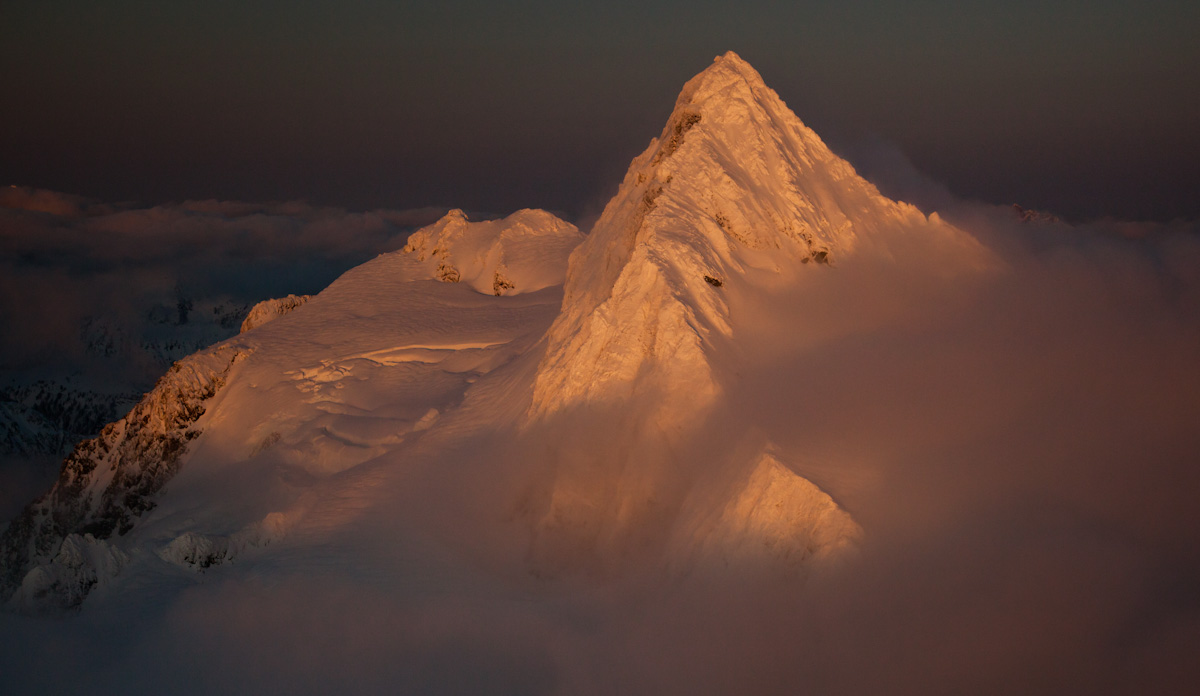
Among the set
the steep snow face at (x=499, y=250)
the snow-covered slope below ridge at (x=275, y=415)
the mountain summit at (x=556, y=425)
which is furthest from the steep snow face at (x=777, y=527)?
the steep snow face at (x=499, y=250)

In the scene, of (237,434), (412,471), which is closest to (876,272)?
(412,471)

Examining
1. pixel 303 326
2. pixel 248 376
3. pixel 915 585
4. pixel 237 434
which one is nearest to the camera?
pixel 915 585

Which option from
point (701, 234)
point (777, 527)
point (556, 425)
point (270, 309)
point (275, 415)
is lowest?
point (275, 415)

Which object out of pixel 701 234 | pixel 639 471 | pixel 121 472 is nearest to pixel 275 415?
Answer: pixel 121 472

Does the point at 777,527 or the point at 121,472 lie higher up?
the point at 777,527

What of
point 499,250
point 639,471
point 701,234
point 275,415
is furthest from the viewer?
point 499,250

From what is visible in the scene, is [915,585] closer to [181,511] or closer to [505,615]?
[505,615]

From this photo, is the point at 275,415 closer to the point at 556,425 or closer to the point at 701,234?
the point at 556,425
